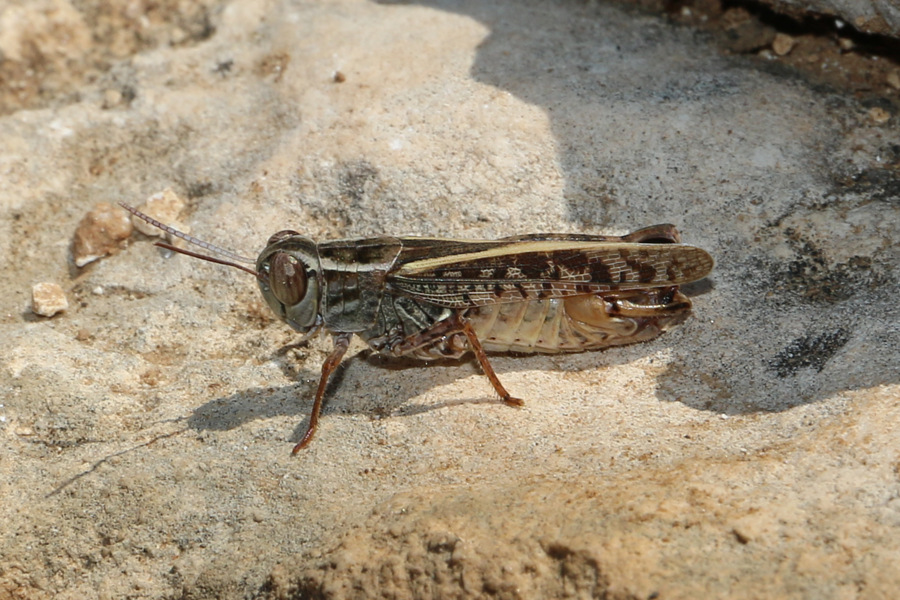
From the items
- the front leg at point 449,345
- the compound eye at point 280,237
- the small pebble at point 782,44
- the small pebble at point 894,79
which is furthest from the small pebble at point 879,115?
the compound eye at point 280,237

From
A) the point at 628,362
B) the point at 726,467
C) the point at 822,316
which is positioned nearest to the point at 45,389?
the point at 628,362

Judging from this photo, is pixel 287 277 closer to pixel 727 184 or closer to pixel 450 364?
pixel 450 364

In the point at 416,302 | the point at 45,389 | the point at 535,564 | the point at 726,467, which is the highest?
the point at 726,467

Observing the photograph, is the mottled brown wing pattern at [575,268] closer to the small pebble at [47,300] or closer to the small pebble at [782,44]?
the small pebble at [47,300]

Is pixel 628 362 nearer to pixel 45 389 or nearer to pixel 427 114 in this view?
pixel 427 114

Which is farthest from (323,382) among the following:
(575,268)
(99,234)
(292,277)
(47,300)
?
(99,234)

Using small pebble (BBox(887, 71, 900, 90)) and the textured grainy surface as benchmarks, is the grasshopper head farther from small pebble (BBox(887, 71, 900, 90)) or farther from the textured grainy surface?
small pebble (BBox(887, 71, 900, 90))
